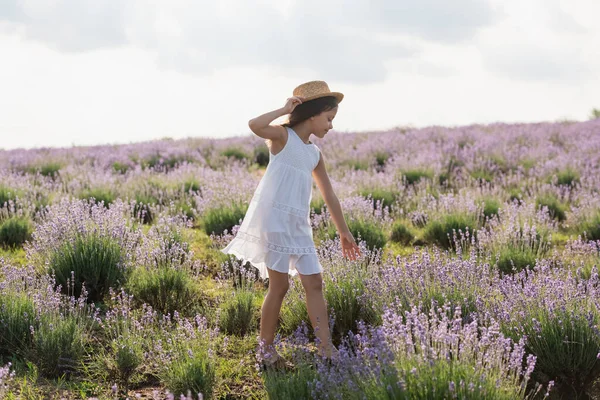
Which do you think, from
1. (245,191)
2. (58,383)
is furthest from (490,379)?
(245,191)

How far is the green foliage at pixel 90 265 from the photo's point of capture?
191 inches

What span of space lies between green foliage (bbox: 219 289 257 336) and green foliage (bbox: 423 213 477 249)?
126 inches

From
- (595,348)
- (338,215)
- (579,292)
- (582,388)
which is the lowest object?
(582,388)

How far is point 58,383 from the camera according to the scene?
145 inches

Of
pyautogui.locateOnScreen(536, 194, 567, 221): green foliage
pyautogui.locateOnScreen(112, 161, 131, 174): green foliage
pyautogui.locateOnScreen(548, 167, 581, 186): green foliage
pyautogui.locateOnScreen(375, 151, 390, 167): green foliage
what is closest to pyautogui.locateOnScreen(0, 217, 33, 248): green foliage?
pyautogui.locateOnScreen(112, 161, 131, 174): green foliage

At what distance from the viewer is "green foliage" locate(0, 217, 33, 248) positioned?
6828 millimetres

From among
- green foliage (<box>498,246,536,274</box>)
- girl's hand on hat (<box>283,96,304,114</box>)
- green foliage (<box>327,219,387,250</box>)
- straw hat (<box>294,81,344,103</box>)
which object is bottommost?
green foliage (<box>498,246,536,274</box>)

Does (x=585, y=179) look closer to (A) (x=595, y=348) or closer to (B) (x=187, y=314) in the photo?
(A) (x=595, y=348)

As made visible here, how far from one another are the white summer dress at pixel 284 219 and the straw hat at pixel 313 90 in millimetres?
249

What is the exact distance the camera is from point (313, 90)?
3.77 metres

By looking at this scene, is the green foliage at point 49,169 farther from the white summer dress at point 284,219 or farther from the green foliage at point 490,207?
the white summer dress at point 284,219

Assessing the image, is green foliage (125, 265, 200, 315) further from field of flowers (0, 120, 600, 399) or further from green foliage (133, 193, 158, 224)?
green foliage (133, 193, 158, 224)

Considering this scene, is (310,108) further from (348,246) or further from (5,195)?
(5,195)

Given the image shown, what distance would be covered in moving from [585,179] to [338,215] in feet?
24.3
